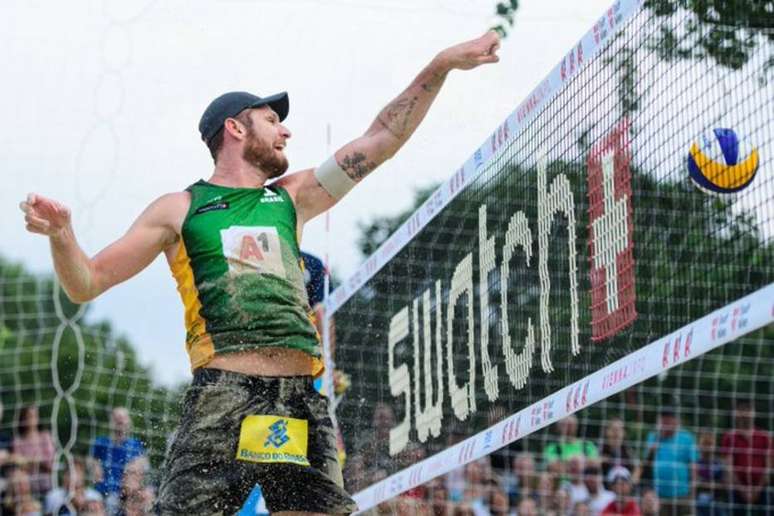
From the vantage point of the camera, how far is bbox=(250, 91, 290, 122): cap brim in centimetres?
539

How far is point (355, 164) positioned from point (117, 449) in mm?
4647

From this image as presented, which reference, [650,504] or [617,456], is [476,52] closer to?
[650,504]

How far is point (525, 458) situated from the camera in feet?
38.4

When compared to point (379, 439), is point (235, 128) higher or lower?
higher

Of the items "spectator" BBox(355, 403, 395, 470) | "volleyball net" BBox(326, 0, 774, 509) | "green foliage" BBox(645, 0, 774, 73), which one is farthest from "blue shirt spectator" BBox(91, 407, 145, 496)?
"green foliage" BBox(645, 0, 774, 73)

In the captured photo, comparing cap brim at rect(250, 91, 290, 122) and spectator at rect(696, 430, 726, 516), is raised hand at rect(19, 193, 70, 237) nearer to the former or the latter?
cap brim at rect(250, 91, 290, 122)

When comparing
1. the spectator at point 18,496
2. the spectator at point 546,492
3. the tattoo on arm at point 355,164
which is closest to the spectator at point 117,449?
the spectator at point 18,496

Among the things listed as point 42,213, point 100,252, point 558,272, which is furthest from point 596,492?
point 42,213

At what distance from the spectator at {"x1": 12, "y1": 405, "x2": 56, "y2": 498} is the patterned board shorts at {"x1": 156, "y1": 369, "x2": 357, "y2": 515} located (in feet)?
20.7

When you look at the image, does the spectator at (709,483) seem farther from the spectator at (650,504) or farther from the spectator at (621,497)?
the spectator at (621,497)

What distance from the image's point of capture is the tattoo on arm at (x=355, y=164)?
5289 millimetres

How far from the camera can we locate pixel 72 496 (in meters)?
10.3

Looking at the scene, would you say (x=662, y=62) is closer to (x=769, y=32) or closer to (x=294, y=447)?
(x=769, y=32)

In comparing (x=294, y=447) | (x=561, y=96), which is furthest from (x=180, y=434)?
(x=561, y=96)
